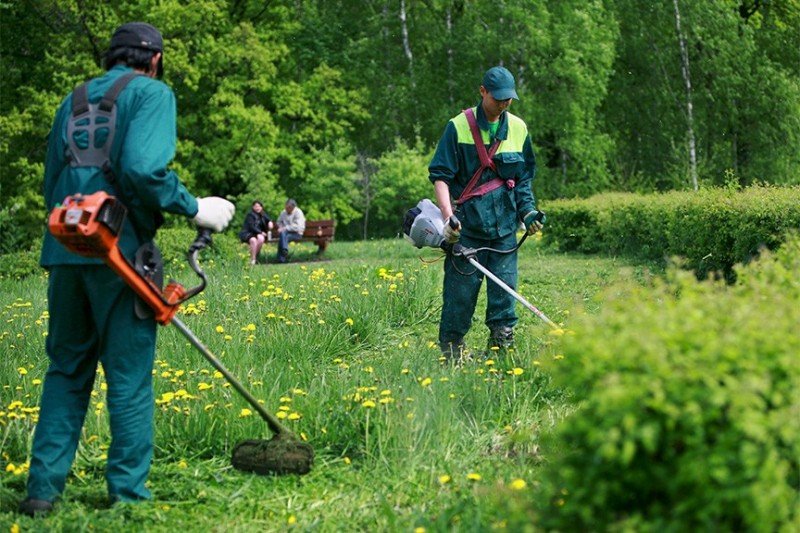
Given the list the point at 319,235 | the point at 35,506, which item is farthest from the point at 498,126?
the point at 319,235

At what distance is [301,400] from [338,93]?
28.1 m

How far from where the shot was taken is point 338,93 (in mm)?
32500

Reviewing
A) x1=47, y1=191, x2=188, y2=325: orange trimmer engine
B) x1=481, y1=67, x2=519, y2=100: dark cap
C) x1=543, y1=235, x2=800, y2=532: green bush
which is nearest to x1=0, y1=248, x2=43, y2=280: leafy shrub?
x1=481, y1=67, x2=519, y2=100: dark cap

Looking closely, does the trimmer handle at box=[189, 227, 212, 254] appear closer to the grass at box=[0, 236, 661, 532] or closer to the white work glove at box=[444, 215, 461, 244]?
the grass at box=[0, 236, 661, 532]

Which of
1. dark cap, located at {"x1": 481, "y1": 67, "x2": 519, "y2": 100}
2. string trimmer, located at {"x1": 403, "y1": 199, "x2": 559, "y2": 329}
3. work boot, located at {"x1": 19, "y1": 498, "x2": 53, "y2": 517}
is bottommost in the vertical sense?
work boot, located at {"x1": 19, "y1": 498, "x2": 53, "y2": 517}

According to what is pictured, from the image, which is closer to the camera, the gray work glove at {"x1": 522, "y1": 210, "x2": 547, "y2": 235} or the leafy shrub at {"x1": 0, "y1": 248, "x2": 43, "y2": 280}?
the gray work glove at {"x1": 522, "y1": 210, "x2": 547, "y2": 235}

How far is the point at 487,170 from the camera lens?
252 inches

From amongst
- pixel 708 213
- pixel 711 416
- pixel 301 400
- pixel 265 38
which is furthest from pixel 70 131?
pixel 265 38

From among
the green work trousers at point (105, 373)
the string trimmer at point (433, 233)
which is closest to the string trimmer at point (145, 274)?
the green work trousers at point (105, 373)

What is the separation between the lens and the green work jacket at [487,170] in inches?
251

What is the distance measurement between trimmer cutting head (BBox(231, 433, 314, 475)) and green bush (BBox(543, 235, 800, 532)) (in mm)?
1774

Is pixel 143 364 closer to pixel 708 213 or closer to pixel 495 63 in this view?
pixel 708 213

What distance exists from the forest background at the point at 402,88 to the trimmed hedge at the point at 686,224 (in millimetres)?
8257

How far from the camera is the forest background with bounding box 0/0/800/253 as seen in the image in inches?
1057
